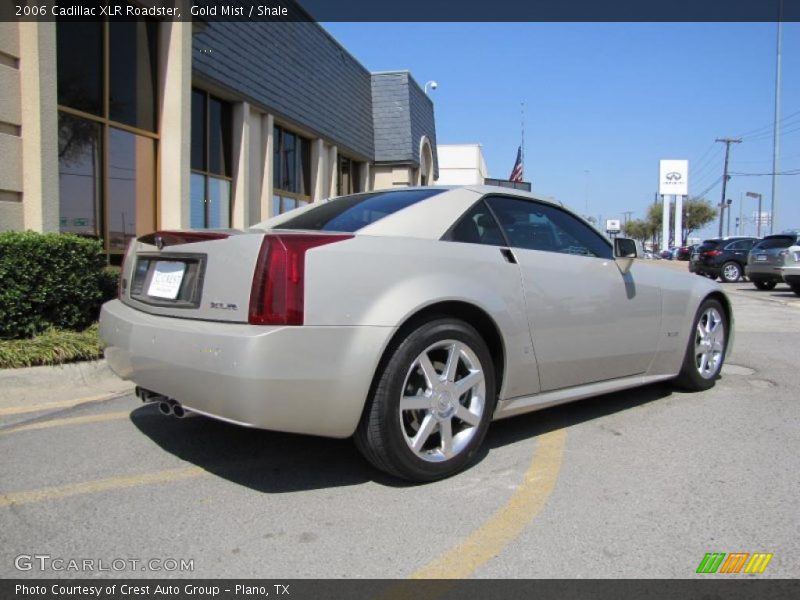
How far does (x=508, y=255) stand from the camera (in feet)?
12.1

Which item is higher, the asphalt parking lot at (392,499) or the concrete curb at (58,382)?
the concrete curb at (58,382)

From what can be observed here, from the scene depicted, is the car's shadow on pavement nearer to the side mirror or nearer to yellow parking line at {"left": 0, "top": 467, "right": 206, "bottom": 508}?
yellow parking line at {"left": 0, "top": 467, "right": 206, "bottom": 508}

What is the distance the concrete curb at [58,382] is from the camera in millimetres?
4828

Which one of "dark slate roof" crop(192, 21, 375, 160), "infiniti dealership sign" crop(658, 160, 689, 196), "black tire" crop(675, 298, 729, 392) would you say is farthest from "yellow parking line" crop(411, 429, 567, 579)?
"infiniti dealership sign" crop(658, 160, 689, 196)

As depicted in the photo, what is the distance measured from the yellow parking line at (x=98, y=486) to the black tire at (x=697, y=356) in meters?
3.76

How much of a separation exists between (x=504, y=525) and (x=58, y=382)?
3909 mm

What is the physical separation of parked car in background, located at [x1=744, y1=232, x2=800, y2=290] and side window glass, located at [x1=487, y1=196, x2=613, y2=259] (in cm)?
1425

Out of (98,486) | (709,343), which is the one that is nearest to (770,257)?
(709,343)

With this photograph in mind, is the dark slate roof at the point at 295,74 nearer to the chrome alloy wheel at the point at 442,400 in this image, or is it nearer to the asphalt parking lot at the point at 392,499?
the asphalt parking lot at the point at 392,499

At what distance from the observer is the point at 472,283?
11.1 feet

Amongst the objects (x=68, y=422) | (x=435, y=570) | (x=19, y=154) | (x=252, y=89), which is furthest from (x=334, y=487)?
(x=252, y=89)

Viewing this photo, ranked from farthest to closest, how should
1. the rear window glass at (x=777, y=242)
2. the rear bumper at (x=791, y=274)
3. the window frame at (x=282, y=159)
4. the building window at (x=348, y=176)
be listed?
the building window at (x=348, y=176), the rear window glass at (x=777, y=242), the rear bumper at (x=791, y=274), the window frame at (x=282, y=159)
